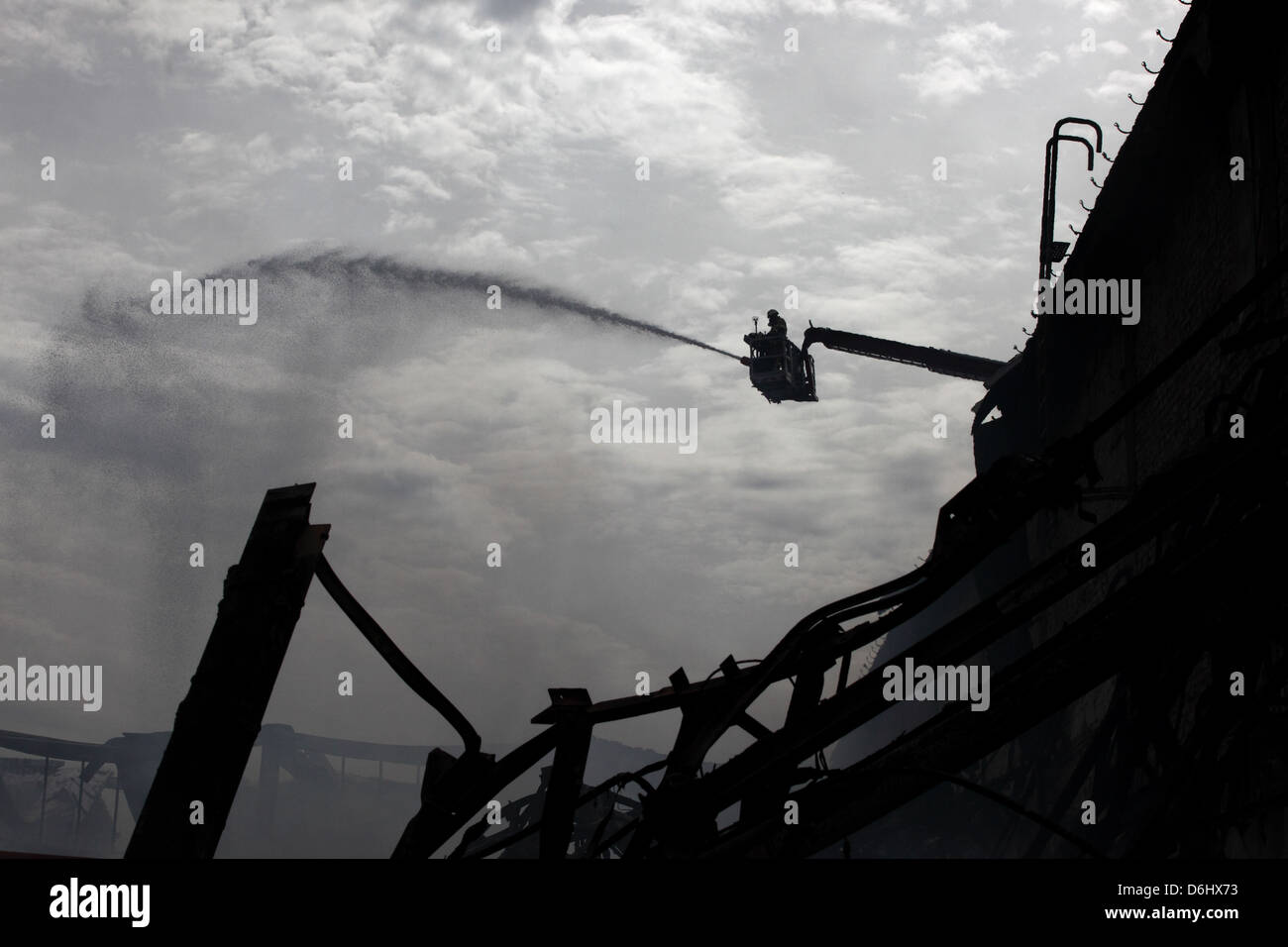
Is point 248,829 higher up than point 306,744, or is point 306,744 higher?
point 306,744

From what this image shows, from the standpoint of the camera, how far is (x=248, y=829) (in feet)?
208

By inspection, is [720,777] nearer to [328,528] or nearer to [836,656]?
[836,656]

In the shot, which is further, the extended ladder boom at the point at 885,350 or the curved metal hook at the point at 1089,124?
the extended ladder boom at the point at 885,350

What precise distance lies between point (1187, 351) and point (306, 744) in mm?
51263

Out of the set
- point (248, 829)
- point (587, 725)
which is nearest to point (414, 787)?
point (248, 829)

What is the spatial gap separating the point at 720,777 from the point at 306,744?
168 feet

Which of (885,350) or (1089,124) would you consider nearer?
(1089,124)

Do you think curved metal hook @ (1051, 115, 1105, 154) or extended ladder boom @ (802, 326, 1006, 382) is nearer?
curved metal hook @ (1051, 115, 1105, 154)
